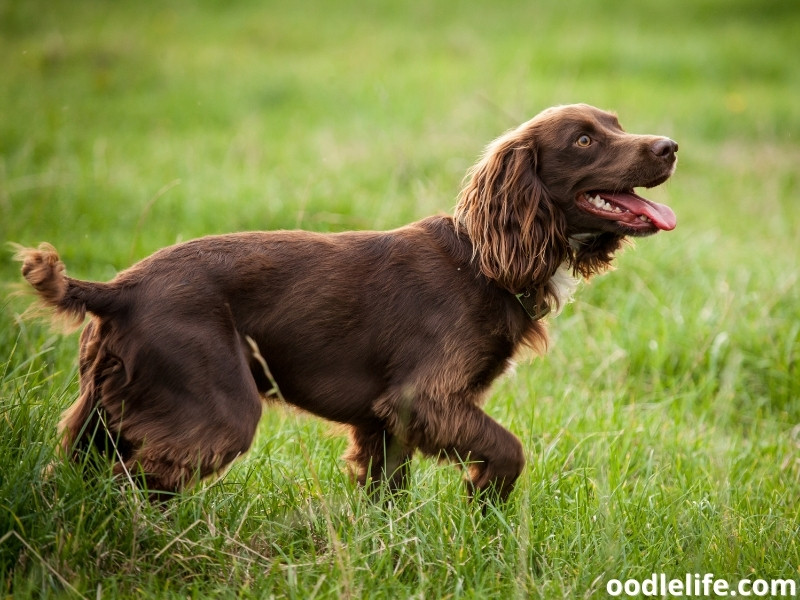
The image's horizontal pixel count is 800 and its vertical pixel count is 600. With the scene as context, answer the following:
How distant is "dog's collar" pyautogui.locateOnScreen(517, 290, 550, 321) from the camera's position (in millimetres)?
3373

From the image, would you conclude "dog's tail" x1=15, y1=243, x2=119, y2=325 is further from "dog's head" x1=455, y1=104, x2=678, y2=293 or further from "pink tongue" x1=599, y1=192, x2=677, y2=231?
"pink tongue" x1=599, y1=192, x2=677, y2=231

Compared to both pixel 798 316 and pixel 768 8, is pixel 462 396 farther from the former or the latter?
pixel 768 8

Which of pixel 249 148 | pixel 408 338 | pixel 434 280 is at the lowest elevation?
pixel 249 148

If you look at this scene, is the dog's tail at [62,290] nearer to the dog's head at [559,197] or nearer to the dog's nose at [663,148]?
the dog's head at [559,197]

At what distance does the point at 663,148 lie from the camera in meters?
3.35

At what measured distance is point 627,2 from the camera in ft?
59.5

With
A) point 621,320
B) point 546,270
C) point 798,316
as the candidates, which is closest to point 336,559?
point 546,270

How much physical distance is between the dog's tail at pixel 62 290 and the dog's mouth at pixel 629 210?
1.83 metres

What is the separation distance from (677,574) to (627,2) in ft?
56.6

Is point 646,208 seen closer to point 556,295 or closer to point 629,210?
point 629,210

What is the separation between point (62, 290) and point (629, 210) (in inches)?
82.7

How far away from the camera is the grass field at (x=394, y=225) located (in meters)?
2.76

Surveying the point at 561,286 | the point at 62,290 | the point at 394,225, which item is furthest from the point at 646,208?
the point at 394,225

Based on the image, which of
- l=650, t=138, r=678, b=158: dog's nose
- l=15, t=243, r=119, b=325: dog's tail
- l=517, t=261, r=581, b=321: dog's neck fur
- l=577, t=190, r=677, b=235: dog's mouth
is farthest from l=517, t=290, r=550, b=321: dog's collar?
l=15, t=243, r=119, b=325: dog's tail
